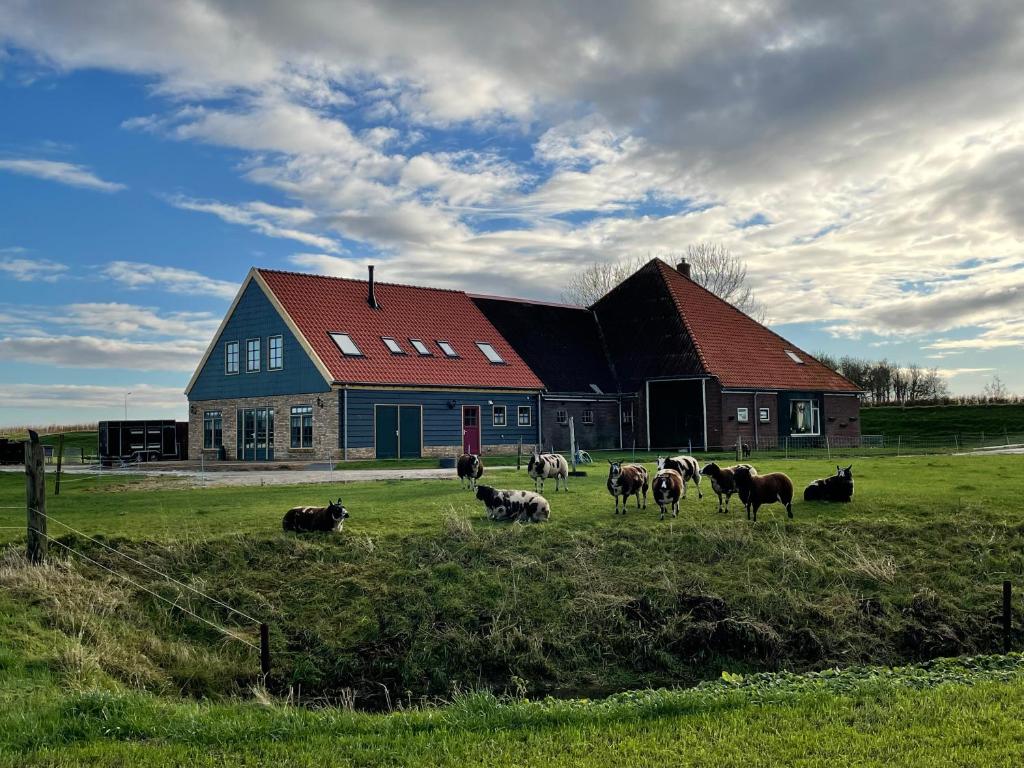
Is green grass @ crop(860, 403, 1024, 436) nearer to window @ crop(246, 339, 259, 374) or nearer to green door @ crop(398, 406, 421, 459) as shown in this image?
green door @ crop(398, 406, 421, 459)

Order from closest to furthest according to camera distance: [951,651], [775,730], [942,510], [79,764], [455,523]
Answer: [79,764], [775,730], [951,651], [455,523], [942,510]

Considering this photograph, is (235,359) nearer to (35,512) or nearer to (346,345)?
(346,345)

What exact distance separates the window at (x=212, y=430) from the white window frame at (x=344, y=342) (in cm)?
730

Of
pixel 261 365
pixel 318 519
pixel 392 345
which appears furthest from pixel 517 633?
pixel 261 365

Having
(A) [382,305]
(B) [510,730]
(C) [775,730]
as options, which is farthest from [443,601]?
(A) [382,305]

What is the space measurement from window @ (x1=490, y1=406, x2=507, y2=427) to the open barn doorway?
742 cm

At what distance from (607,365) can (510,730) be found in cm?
3762

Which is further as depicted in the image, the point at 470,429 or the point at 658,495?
the point at 470,429

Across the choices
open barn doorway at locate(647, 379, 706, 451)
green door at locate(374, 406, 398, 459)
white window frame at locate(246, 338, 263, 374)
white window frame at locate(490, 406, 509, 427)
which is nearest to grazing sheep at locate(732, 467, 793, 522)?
green door at locate(374, 406, 398, 459)

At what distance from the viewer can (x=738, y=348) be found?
43.3 meters

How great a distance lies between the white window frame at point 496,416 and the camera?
37.8 metres

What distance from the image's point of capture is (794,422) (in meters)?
43.3

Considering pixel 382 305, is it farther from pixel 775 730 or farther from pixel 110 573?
pixel 775 730

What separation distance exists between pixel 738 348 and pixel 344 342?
1888cm
